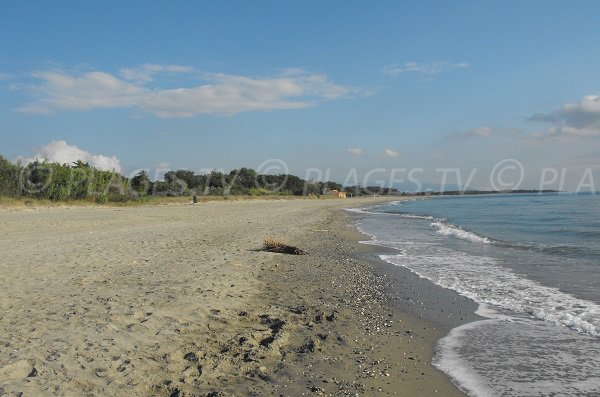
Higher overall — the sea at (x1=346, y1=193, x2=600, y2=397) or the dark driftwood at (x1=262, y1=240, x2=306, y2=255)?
→ the sea at (x1=346, y1=193, x2=600, y2=397)

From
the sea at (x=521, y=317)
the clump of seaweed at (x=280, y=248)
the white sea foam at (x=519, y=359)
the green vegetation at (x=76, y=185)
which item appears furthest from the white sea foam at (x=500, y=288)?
the green vegetation at (x=76, y=185)

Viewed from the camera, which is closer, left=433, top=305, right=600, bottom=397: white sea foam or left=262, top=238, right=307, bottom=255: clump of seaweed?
left=433, top=305, right=600, bottom=397: white sea foam

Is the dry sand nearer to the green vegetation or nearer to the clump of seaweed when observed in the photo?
the clump of seaweed

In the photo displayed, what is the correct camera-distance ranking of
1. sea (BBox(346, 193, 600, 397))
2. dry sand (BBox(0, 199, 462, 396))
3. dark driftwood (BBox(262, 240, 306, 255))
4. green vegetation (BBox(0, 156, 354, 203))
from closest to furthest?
dry sand (BBox(0, 199, 462, 396))
sea (BBox(346, 193, 600, 397))
dark driftwood (BBox(262, 240, 306, 255))
green vegetation (BBox(0, 156, 354, 203))

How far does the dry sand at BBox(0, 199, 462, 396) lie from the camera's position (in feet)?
14.5

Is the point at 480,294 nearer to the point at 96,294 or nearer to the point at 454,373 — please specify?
the point at 454,373

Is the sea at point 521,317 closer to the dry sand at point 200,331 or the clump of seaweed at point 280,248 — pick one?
the dry sand at point 200,331

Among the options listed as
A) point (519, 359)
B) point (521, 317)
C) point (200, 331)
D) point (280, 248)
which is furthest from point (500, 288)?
point (200, 331)

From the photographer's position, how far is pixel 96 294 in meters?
7.44

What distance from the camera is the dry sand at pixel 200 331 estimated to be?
4434 millimetres

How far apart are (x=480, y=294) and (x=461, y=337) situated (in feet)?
10.1

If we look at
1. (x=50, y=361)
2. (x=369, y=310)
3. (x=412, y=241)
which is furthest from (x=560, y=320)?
(x=412, y=241)

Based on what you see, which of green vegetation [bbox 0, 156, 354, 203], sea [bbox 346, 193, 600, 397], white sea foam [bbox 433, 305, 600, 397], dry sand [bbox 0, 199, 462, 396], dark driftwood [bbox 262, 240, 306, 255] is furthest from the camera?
green vegetation [bbox 0, 156, 354, 203]

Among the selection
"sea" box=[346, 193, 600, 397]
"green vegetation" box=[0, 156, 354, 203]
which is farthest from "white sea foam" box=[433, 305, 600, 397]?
"green vegetation" box=[0, 156, 354, 203]
